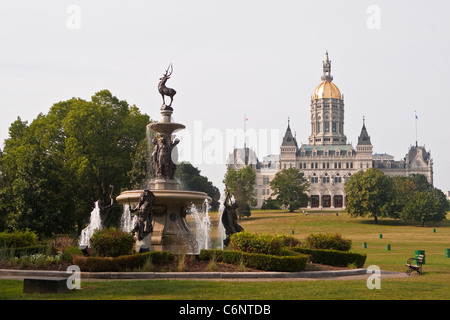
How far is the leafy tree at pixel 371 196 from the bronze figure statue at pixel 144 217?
223ft

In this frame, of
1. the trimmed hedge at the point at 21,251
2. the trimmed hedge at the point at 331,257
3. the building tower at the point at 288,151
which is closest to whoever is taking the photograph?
the trimmed hedge at the point at 21,251

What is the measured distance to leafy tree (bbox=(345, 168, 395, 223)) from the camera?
3317 inches

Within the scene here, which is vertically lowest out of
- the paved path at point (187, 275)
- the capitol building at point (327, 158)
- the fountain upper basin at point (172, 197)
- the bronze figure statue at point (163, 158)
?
the paved path at point (187, 275)

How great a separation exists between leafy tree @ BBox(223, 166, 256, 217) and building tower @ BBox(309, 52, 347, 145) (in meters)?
50.8

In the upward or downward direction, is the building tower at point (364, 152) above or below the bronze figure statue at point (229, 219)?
above

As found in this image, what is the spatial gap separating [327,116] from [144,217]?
479 ft

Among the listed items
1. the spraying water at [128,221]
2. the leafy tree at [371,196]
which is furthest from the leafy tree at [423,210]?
the spraying water at [128,221]

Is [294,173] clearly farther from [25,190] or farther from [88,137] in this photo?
[25,190]

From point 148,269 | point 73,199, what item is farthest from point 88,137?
point 148,269

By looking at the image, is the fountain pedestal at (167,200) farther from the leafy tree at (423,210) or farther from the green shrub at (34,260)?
the leafy tree at (423,210)

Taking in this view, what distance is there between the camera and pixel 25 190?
37719mm

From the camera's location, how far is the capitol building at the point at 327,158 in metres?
146

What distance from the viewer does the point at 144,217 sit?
20.8 metres
